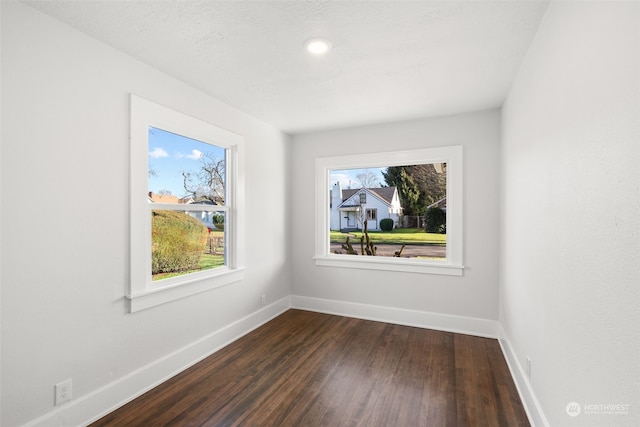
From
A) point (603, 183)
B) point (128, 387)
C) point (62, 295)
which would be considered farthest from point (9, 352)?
point (603, 183)

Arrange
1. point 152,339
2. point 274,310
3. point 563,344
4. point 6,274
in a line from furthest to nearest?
1. point 274,310
2. point 152,339
3. point 6,274
4. point 563,344

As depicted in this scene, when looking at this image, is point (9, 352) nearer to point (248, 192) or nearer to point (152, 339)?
point (152, 339)

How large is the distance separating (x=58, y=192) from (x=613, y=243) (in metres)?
2.68

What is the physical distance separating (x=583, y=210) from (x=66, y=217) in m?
2.69

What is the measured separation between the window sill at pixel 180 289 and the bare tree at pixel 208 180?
75cm

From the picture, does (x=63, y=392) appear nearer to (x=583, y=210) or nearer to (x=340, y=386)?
(x=340, y=386)

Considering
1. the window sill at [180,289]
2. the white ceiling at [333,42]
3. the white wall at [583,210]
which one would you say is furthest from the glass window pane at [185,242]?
the white wall at [583,210]

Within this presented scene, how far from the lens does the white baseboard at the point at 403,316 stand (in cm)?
340

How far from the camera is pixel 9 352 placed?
164 centimetres

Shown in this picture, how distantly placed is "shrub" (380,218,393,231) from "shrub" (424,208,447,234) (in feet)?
1.47

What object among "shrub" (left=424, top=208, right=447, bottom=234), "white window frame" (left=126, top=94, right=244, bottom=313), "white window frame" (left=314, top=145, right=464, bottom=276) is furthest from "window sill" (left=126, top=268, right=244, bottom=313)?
"shrub" (left=424, top=208, right=447, bottom=234)

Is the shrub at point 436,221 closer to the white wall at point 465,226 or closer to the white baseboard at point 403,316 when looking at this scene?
the white wall at point 465,226

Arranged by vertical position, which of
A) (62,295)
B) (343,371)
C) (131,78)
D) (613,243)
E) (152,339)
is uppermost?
(131,78)

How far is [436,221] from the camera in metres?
3.75
